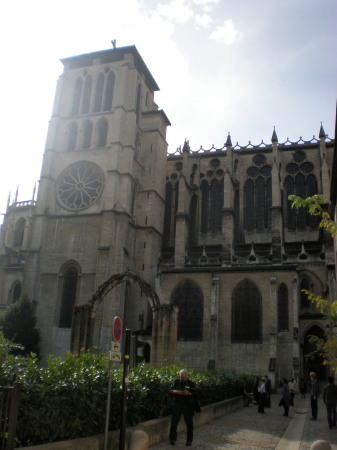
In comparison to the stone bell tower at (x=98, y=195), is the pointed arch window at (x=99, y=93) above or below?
above

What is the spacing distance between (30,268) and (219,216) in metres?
17.2

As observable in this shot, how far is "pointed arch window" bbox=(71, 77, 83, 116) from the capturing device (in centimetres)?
4122

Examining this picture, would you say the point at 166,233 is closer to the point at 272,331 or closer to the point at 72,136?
the point at 72,136

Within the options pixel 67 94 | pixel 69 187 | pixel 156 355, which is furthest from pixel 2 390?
pixel 67 94

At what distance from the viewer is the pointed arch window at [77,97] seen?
41.2 metres

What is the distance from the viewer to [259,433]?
12.2m

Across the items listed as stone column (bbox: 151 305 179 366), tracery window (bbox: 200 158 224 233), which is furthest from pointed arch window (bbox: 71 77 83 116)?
stone column (bbox: 151 305 179 366)

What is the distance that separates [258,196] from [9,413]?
1458 inches

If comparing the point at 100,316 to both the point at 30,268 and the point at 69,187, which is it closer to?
the point at 30,268

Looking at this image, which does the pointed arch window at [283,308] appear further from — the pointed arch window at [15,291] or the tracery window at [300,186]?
the pointed arch window at [15,291]

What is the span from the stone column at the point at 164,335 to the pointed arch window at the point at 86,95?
26.7 metres

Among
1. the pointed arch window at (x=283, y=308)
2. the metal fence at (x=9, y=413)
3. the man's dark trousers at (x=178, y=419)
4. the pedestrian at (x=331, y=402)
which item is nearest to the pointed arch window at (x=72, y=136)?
the pointed arch window at (x=283, y=308)

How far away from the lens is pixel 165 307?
63.3 ft

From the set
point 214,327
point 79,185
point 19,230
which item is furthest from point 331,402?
point 19,230
